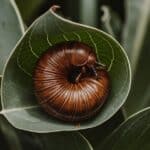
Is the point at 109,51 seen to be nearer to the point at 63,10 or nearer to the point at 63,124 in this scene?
the point at 63,124

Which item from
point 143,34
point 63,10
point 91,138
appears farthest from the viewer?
point 63,10

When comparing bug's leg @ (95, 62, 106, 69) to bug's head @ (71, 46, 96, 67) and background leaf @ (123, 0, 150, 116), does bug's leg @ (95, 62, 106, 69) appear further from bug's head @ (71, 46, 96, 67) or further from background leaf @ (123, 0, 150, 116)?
background leaf @ (123, 0, 150, 116)

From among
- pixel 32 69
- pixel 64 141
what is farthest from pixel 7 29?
pixel 64 141

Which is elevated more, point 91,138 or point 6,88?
point 6,88

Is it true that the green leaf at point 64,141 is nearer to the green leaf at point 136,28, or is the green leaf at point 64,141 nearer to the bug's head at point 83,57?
the bug's head at point 83,57

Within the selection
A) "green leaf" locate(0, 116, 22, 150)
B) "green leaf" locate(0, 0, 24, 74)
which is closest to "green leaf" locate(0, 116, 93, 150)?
"green leaf" locate(0, 116, 22, 150)

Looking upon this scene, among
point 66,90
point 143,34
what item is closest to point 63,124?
point 66,90

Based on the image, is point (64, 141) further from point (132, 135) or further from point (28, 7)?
point (28, 7)
